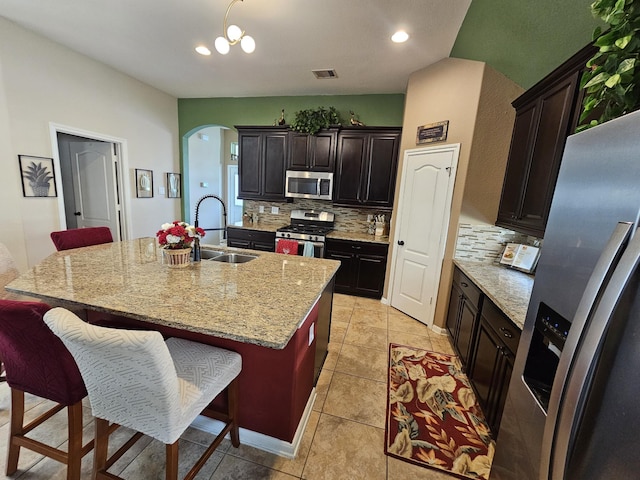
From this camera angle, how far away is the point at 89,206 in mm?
3977

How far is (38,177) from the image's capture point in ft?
9.69

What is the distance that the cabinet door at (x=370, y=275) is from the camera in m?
3.82

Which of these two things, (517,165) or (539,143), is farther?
(517,165)

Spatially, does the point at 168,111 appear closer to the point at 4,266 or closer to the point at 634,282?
the point at 4,266

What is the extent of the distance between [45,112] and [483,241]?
500 centimetres

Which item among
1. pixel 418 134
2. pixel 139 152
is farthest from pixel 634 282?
pixel 139 152

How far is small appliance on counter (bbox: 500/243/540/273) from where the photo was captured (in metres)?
2.39

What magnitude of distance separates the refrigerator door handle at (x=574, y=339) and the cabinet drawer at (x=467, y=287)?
150 centimetres

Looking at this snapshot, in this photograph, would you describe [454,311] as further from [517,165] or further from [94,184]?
[94,184]

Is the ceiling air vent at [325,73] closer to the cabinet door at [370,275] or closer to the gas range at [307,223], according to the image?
the gas range at [307,223]

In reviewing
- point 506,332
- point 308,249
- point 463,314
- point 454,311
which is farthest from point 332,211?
point 506,332

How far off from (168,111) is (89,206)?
2.00m

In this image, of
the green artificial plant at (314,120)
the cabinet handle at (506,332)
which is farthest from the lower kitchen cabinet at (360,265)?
the cabinet handle at (506,332)

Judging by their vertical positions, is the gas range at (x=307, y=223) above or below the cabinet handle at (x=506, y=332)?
above
